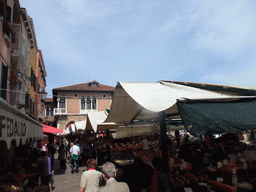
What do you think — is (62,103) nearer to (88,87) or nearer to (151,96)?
(88,87)

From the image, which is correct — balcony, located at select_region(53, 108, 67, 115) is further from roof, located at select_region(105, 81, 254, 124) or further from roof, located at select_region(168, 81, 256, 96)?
roof, located at select_region(168, 81, 256, 96)

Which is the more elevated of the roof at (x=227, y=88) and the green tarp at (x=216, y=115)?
the roof at (x=227, y=88)

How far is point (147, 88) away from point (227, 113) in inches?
61.1

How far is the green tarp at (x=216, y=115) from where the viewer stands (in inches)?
123

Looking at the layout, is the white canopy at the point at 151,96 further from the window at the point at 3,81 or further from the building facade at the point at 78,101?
the building facade at the point at 78,101

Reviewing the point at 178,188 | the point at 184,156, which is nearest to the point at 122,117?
the point at 184,156

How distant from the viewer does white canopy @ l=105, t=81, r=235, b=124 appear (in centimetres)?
335

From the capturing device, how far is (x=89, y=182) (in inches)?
167

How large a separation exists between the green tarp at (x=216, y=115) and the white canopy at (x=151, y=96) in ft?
0.64

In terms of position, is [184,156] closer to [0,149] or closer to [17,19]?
[0,149]

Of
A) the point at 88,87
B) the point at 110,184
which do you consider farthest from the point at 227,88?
the point at 88,87

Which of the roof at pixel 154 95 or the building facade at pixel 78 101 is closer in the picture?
the roof at pixel 154 95

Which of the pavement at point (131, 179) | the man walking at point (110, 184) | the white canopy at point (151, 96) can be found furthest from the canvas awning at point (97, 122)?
the man walking at point (110, 184)

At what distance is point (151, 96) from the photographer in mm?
3711
